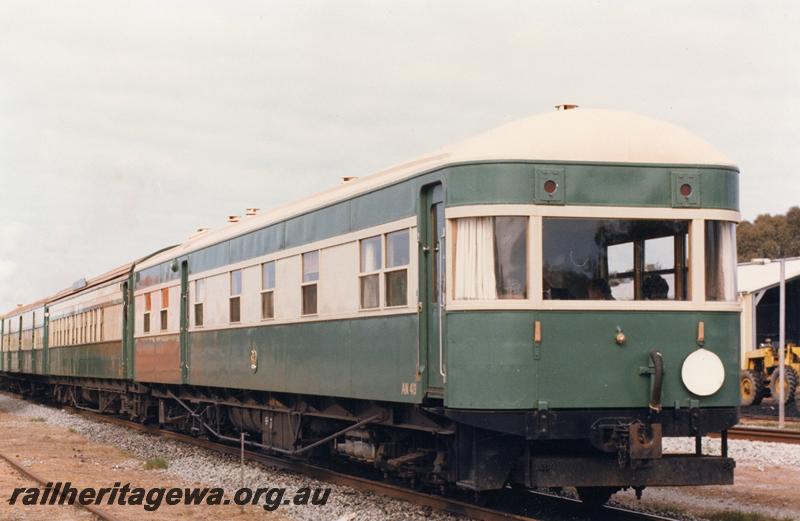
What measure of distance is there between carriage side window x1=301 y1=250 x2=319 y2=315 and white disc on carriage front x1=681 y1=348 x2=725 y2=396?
4785 mm

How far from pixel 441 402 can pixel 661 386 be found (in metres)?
1.90

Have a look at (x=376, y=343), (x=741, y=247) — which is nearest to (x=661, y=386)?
(x=376, y=343)

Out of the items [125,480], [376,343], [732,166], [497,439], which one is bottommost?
[125,480]

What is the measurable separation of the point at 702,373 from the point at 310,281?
5094 mm

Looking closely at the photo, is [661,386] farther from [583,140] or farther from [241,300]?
[241,300]

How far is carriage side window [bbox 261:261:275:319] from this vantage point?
48.1ft

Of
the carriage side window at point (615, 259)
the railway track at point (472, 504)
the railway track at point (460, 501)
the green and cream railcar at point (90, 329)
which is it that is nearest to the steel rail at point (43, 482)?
the railway track at point (472, 504)

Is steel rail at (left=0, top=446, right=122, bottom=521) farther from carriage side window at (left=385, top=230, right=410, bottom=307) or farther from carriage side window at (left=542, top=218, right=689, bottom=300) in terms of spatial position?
carriage side window at (left=542, top=218, right=689, bottom=300)

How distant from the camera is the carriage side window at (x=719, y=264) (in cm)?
985

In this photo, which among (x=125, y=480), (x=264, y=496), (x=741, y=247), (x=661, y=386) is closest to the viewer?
(x=661, y=386)

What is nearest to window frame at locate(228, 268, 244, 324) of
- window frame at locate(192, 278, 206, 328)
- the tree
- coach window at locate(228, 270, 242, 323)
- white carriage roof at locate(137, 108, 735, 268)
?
coach window at locate(228, 270, 242, 323)

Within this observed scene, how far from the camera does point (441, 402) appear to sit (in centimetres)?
1017

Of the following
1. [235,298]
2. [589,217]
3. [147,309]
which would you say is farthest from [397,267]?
[147,309]

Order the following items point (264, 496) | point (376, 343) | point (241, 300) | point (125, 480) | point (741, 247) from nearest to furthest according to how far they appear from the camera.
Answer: point (376, 343) < point (264, 496) < point (125, 480) < point (241, 300) < point (741, 247)
